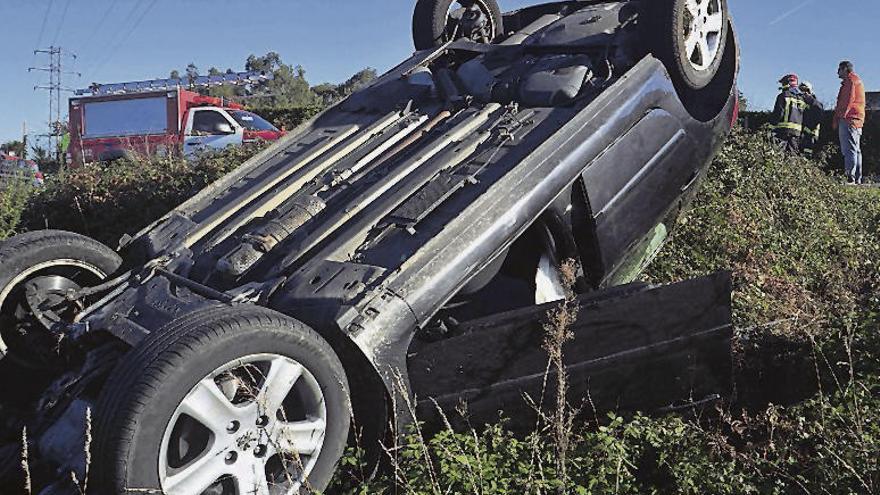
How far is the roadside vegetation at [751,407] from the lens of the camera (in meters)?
2.72

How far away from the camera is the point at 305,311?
118 inches

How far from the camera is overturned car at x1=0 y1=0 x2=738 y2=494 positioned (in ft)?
8.56

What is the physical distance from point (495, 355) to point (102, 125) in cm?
1383

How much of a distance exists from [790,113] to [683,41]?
641cm

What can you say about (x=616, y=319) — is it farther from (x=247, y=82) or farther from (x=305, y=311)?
(x=247, y=82)

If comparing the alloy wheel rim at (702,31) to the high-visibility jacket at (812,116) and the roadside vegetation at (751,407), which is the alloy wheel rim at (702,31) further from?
the high-visibility jacket at (812,116)

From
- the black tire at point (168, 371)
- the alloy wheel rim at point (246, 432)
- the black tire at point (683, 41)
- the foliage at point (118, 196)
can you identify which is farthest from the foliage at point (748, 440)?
the foliage at point (118, 196)

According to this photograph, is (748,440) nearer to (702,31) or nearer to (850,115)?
(702,31)

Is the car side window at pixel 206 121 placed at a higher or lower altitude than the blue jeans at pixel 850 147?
higher

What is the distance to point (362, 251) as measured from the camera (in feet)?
10.8

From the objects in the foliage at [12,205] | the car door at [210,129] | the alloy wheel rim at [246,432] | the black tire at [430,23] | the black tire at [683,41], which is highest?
the black tire at [430,23]

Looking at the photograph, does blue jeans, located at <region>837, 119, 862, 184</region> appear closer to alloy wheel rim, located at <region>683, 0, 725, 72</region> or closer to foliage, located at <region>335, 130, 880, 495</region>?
foliage, located at <region>335, 130, 880, 495</region>

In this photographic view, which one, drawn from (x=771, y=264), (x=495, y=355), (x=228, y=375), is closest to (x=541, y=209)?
(x=495, y=355)

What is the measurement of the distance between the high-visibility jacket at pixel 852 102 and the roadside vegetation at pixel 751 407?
4.00 metres
